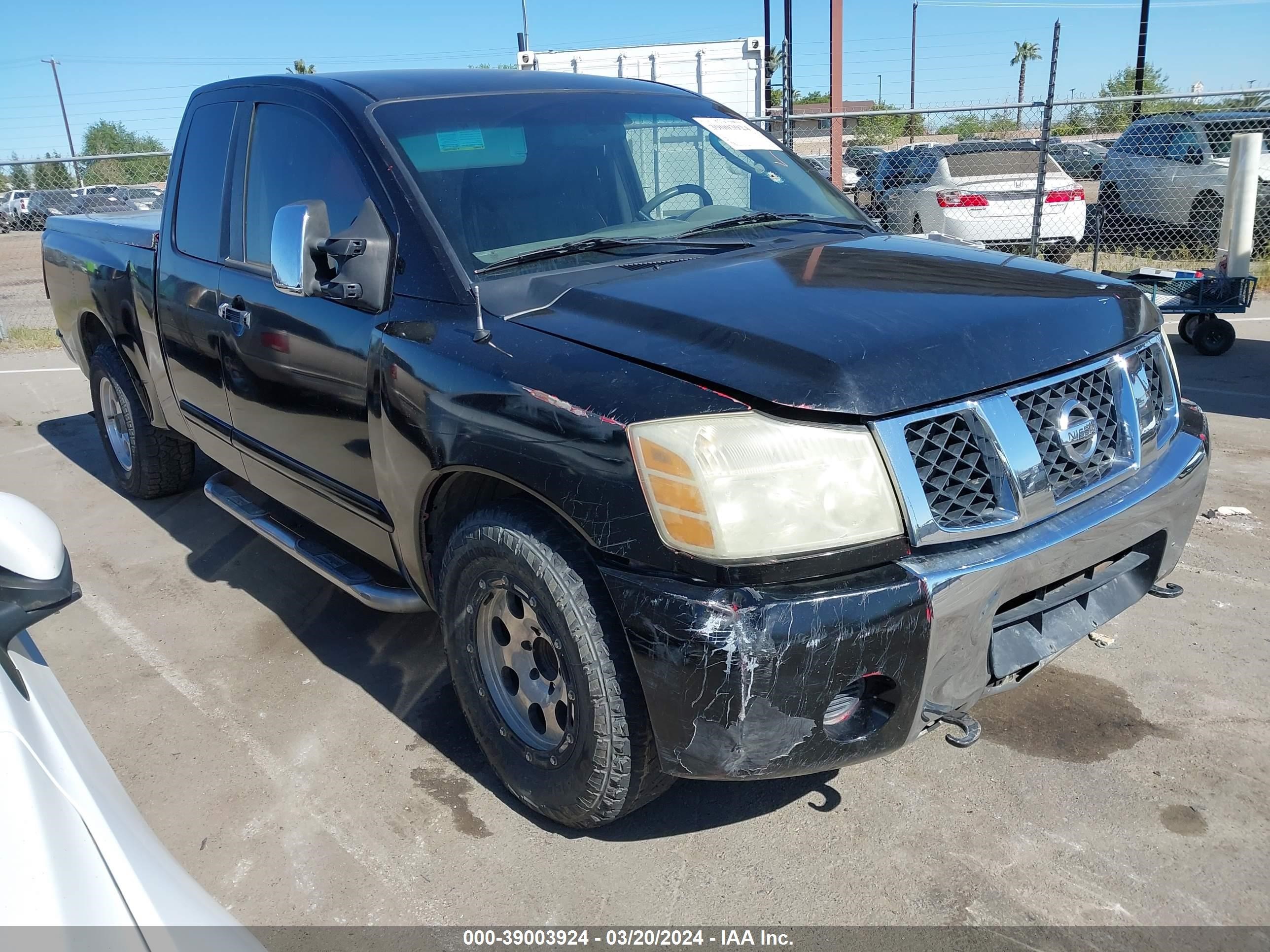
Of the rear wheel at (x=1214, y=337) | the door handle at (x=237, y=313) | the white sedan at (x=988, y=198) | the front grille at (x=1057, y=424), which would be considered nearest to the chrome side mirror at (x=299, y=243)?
the door handle at (x=237, y=313)

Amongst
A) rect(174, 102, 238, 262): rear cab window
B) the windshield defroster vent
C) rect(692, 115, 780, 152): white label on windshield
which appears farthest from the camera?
rect(174, 102, 238, 262): rear cab window

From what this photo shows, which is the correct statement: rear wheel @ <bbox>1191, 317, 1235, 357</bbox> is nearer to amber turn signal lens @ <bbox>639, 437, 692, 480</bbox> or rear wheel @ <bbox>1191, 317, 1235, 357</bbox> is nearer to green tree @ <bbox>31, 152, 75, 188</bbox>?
Result: amber turn signal lens @ <bbox>639, 437, 692, 480</bbox>

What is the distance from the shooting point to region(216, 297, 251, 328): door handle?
11.5 feet

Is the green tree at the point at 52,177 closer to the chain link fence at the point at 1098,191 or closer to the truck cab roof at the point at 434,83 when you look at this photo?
the chain link fence at the point at 1098,191

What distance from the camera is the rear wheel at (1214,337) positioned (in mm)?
7719

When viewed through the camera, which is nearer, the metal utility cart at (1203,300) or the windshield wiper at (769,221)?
the windshield wiper at (769,221)

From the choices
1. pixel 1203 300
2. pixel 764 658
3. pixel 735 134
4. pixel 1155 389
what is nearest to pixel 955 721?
pixel 764 658

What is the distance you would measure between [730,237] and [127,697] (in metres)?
2.62

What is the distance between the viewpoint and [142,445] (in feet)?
17.1

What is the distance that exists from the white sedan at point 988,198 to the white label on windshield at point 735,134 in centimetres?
724

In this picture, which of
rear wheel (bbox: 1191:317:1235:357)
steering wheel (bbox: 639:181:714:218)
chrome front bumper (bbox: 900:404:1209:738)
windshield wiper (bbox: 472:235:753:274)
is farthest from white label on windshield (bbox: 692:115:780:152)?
rear wheel (bbox: 1191:317:1235:357)

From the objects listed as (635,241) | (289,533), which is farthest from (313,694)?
(635,241)

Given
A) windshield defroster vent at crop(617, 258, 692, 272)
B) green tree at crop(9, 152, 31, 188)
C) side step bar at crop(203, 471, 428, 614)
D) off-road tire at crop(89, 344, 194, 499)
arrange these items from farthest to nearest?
green tree at crop(9, 152, 31, 188), off-road tire at crop(89, 344, 194, 499), side step bar at crop(203, 471, 428, 614), windshield defroster vent at crop(617, 258, 692, 272)

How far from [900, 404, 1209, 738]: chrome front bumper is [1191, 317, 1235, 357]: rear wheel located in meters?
5.97
